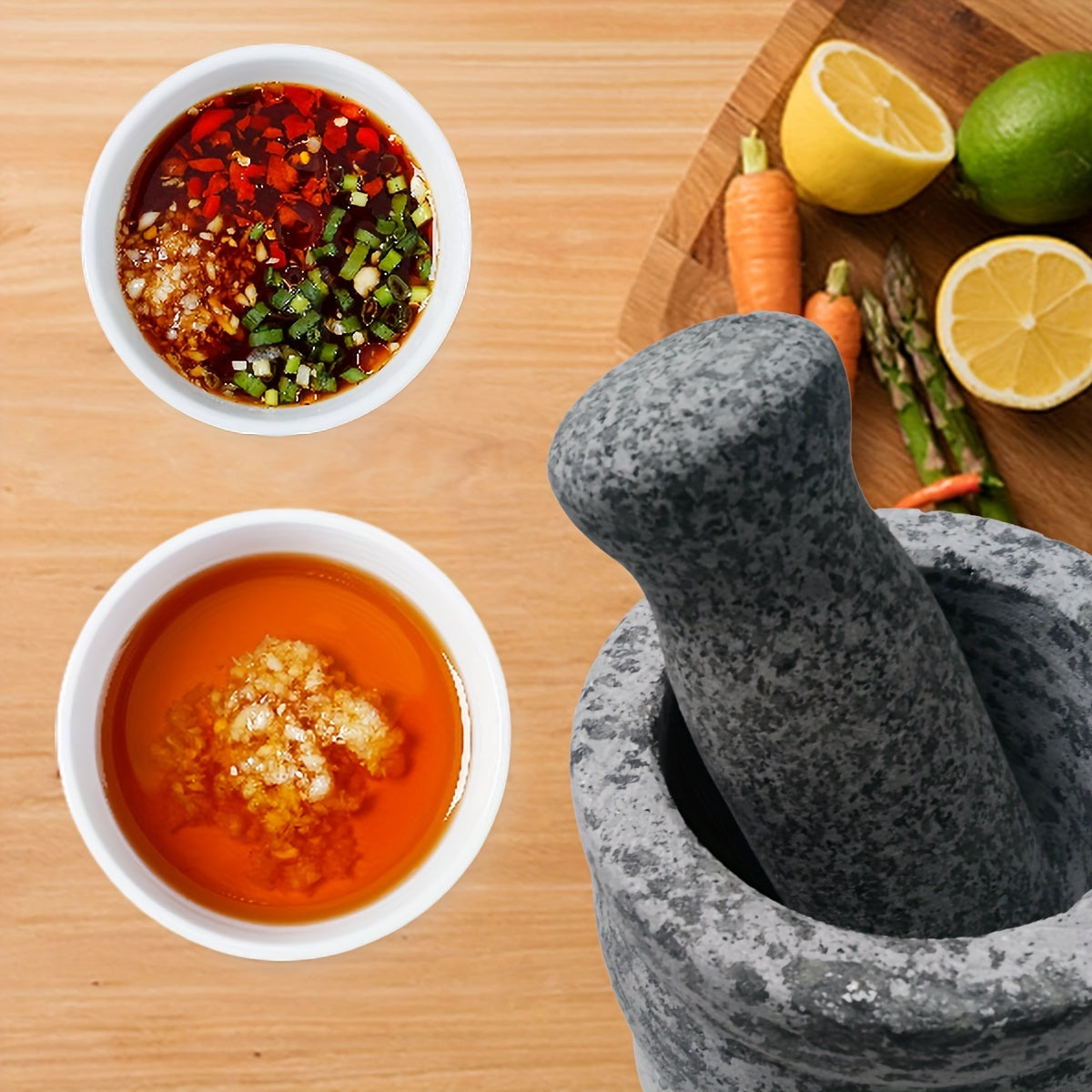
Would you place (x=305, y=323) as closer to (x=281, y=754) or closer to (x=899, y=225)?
(x=281, y=754)

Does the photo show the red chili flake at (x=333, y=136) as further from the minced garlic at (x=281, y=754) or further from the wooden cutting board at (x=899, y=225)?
the minced garlic at (x=281, y=754)

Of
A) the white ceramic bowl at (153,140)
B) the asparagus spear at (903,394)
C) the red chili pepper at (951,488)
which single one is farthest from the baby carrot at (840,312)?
the white ceramic bowl at (153,140)

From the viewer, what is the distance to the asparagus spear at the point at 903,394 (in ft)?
4.13

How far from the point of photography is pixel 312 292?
1.31 metres

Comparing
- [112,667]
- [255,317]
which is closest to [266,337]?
[255,317]

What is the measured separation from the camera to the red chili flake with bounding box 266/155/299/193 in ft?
4.32

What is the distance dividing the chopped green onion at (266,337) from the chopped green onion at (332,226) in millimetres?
110

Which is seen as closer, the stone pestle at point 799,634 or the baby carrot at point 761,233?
the stone pestle at point 799,634

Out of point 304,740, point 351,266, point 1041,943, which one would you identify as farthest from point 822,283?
point 1041,943

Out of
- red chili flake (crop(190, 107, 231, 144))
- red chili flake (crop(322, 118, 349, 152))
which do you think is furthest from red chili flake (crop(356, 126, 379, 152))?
red chili flake (crop(190, 107, 231, 144))

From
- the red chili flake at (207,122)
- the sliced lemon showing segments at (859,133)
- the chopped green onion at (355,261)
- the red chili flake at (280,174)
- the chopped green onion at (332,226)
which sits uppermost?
the sliced lemon showing segments at (859,133)

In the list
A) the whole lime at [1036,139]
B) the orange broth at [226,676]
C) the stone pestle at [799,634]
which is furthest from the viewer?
the orange broth at [226,676]

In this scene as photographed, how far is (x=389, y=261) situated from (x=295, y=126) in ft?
0.57

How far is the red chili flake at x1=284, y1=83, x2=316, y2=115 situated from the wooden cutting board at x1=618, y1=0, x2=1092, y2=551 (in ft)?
1.28
